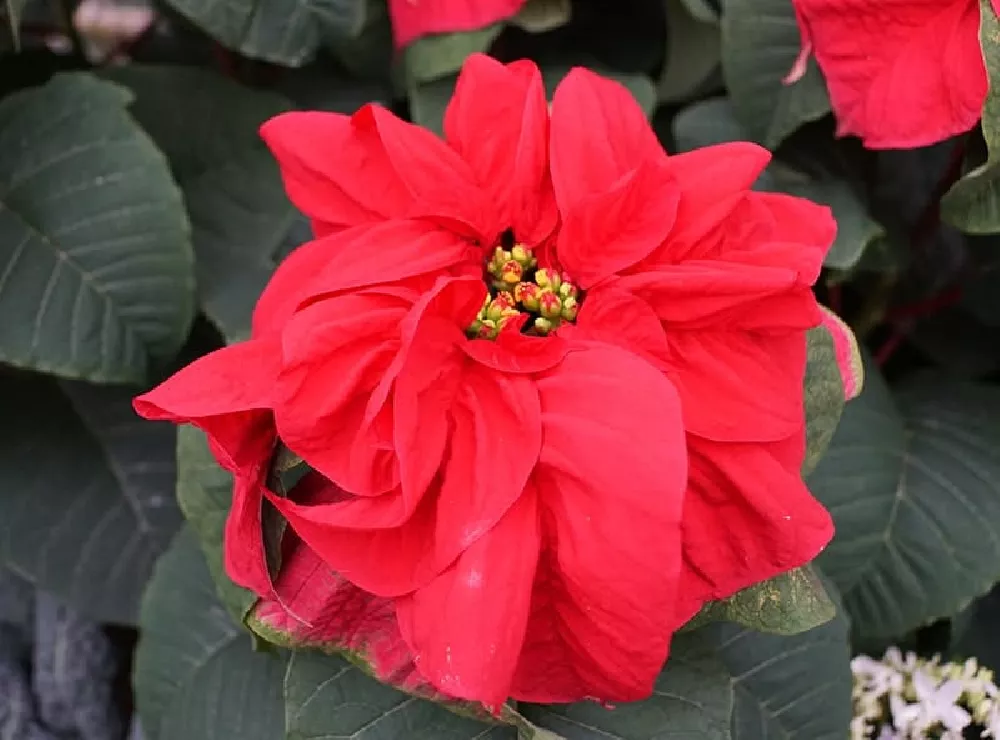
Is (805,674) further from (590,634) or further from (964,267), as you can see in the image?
(964,267)

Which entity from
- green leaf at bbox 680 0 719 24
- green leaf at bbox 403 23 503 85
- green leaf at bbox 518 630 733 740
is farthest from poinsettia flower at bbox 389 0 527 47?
green leaf at bbox 518 630 733 740

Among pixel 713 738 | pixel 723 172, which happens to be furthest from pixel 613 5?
pixel 713 738

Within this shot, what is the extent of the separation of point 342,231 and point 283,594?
0.16 m

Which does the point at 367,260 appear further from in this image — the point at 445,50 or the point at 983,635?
the point at 983,635

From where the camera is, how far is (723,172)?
0.41 metres

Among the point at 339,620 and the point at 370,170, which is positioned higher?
the point at 370,170

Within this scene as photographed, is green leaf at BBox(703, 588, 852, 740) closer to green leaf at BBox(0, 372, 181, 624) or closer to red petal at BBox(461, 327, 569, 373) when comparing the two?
red petal at BBox(461, 327, 569, 373)

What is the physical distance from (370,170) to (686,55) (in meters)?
0.43

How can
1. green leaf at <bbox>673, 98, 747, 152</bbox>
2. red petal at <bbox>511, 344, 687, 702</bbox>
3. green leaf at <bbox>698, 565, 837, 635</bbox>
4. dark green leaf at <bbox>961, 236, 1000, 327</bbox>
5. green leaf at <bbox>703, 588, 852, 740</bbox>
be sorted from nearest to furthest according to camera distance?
1. red petal at <bbox>511, 344, 687, 702</bbox>
2. green leaf at <bbox>698, 565, 837, 635</bbox>
3. green leaf at <bbox>703, 588, 852, 740</bbox>
4. green leaf at <bbox>673, 98, 747, 152</bbox>
5. dark green leaf at <bbox>961, 236, 1000, 327</bbox>

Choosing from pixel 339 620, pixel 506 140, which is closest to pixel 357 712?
pixel 339 620

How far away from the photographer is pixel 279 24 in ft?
2.17

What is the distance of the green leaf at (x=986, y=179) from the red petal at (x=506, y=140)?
229 mm

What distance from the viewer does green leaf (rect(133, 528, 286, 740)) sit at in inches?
23.7

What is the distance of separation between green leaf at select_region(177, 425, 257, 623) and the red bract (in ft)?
0.41
